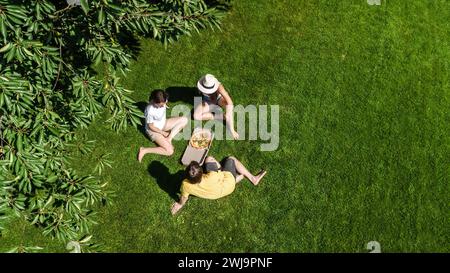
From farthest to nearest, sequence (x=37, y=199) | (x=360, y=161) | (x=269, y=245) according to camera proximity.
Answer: (x=360, y=161) < (x=269, y=245) < (x=37, y=199)

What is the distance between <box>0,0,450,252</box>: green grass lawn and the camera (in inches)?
376

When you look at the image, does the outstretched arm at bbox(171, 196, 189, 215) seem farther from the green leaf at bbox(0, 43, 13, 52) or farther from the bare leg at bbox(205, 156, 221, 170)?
the green leaf at bbox(0, 43, 13, 52)

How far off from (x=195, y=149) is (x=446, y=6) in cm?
749

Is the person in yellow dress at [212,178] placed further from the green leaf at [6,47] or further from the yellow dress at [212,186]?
the green leaf at [6,47]

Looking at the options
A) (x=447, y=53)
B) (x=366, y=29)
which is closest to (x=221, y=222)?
(x=366, y=29)

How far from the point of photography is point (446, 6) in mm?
11977

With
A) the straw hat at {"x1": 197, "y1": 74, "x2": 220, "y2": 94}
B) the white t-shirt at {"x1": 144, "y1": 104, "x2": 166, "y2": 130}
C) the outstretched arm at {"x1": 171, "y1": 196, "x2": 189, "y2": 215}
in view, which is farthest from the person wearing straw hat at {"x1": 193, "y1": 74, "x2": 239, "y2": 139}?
the outstretched arm at {"x1": 171, "y1": 196, "x2": 189, "y2": 215}

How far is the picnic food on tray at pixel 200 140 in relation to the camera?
33.8 feet

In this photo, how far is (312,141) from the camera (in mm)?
10391

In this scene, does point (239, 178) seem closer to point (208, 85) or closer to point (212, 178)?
point (212, 178)

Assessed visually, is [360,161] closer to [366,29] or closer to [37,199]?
[366,29]

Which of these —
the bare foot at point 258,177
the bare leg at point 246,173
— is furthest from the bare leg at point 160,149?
the bare foot at point 258,177

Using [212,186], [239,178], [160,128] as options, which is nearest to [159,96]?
[160,128]

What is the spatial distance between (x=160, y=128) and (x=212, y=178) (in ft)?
6.25
